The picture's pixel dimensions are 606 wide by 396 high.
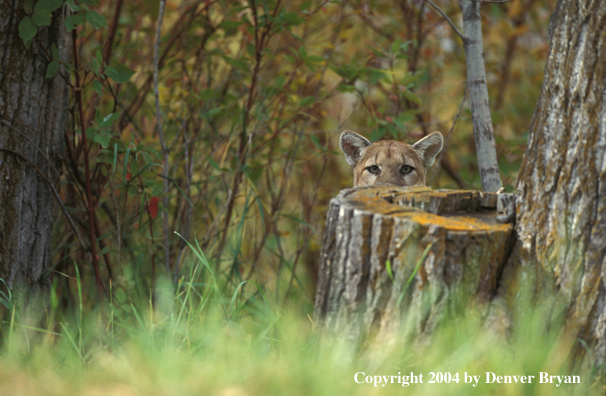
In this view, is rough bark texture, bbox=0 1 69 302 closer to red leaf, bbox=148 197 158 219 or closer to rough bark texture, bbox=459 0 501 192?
red leaf, bbox=148 197 158 219

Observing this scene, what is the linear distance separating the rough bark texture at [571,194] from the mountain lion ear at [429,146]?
8.41 ft

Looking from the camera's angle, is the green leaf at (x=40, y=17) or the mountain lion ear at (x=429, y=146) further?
the mountain lion ear at (x=429, y=146)

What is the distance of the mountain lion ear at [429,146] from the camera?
4.91 meters

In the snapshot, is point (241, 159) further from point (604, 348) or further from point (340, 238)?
point (604, 348)

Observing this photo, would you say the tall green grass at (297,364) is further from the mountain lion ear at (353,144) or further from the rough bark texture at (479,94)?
the mountain lion ear at (353,144)

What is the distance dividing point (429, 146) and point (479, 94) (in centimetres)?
109

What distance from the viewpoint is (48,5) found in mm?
3174

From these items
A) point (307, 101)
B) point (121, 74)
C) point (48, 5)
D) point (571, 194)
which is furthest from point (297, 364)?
point (307, 101)

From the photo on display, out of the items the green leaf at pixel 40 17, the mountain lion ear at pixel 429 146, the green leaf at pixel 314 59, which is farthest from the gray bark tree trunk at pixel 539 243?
the mountain lion ear at pixel 429 146

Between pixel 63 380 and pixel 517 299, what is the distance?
1.87 m

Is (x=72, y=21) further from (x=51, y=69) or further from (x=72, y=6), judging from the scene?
(x=51, y=69)

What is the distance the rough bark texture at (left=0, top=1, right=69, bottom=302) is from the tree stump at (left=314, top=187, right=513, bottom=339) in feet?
6.93

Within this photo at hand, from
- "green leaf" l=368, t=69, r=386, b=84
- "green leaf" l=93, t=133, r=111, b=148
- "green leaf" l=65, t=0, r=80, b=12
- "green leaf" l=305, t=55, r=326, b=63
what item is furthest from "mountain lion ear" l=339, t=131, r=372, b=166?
"green leaf" l=65, t=0, r=80, b=12

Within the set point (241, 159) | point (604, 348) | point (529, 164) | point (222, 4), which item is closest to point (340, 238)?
point (529, 164)
